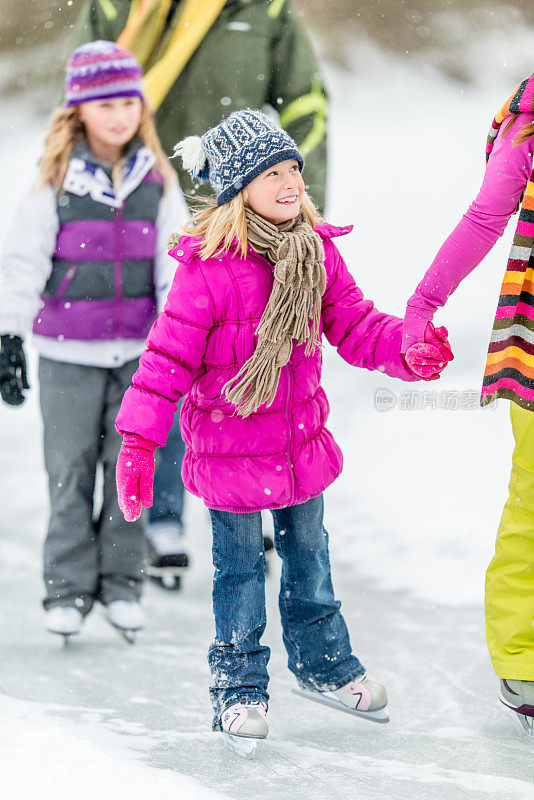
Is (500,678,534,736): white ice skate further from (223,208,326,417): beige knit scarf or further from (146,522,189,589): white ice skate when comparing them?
(146,522,189,589): white ice skate

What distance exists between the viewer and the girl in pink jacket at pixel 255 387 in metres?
2.06

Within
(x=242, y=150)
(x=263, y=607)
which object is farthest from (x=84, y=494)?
(x=242, y=150)

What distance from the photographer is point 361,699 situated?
231cm

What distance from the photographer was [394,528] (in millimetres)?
3473

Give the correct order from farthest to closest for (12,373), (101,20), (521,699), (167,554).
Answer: (167,554), (101,20), (12,373), (521,699)

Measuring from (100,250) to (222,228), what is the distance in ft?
2.31

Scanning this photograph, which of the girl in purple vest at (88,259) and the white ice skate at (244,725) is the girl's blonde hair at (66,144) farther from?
the white ice skate at (244,725)

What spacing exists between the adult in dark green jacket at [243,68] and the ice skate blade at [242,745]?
1.42 metres

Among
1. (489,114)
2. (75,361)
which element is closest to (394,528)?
(75,361)

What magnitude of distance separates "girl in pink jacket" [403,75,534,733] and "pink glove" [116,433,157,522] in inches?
20.7

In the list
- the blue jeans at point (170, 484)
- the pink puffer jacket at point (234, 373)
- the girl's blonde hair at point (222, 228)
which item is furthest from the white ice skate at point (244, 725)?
the blue jeans at point (170, 484)

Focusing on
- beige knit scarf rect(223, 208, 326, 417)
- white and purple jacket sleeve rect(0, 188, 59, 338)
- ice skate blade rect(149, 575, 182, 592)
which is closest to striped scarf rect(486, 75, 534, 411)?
beige knit scarf rect(223, 208, 326, 417)

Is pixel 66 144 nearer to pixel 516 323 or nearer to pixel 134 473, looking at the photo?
pixel 134 473

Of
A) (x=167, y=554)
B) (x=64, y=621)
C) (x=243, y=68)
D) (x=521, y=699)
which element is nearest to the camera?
(x=521, y=699)
